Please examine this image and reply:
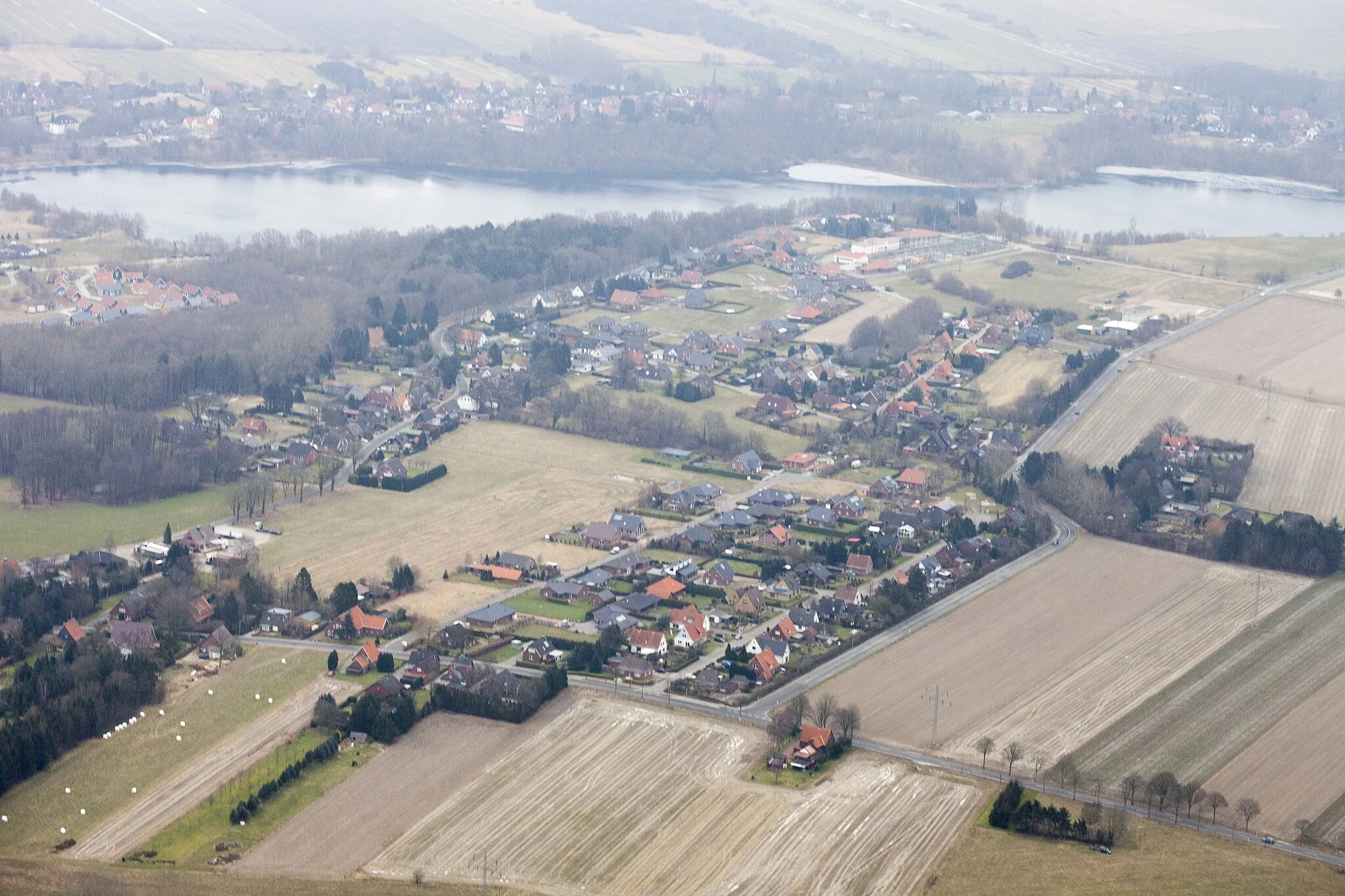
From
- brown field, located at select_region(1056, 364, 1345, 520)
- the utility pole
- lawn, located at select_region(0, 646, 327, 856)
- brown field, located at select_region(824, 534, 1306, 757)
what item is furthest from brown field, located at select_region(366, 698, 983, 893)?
brown field, located at select_region(1056, 364, 1345, 520)

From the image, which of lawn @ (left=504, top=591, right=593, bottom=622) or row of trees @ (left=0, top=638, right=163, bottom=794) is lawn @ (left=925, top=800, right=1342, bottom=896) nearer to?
lawn @ (left=504, top=591, right=593, bottom=622)

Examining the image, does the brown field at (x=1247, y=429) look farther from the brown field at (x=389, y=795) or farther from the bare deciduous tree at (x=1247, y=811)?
the brown field at (x=389, y=795)

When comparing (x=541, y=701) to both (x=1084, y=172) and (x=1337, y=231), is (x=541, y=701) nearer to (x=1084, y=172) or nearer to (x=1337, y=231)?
(x=1337, y=231)

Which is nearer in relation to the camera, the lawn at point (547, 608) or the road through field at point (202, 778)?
the road through field at point (202, 778)

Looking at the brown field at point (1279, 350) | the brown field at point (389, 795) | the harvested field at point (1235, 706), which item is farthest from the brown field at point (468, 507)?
the brown field at point (1279, 350)

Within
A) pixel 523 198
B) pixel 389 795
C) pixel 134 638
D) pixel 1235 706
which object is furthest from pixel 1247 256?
pixel 389 795
